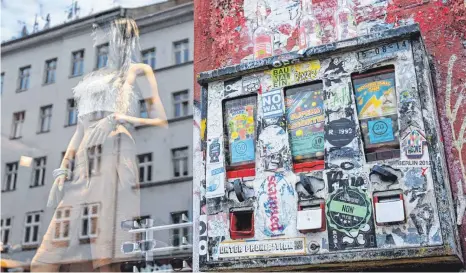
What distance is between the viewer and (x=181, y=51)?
13336 mm

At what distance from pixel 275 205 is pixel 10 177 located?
9849 mm

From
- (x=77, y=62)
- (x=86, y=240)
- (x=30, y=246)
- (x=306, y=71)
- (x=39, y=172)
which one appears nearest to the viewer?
(x=306, y=71)

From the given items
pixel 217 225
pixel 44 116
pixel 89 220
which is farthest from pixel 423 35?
pixel 44 116

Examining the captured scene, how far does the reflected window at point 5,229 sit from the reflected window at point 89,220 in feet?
12.5

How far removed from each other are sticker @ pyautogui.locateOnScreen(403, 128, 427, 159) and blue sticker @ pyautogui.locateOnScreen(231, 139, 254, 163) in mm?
1631

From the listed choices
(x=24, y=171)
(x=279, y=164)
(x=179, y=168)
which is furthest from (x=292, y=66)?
(x=24, y=171)

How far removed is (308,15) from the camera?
6.80 metres

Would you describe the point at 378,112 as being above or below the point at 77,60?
below

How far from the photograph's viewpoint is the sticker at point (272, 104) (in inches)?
230

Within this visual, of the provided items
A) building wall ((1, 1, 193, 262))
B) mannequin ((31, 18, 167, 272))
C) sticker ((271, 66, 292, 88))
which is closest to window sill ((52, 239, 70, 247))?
mannequin ((31, 18, 167, 272))

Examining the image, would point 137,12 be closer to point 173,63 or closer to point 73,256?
point 173,63

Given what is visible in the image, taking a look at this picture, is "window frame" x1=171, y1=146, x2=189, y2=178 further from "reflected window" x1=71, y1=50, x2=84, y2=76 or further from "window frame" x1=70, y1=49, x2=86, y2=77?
"reflected window" x1=71, y1=50, x2=84, y2=76

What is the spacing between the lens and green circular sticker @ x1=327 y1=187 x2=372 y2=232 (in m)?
5.05

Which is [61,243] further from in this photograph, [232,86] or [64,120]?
[232,86]
